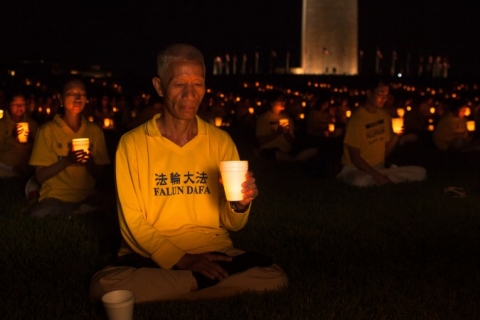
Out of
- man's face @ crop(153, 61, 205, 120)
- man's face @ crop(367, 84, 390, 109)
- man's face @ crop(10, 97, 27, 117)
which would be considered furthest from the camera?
man's face @ crop(10, 97, 27, 117)

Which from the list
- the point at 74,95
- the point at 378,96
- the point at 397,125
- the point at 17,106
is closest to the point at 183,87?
the point at 74,95

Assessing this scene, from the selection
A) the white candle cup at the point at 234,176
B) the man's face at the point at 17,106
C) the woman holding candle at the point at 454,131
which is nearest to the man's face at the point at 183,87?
the white candle cup at the point at 234,176

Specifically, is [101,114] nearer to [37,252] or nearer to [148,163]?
[37,252]

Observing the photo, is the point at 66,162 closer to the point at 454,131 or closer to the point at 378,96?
the point at 378,96

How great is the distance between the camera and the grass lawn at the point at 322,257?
3414 mm

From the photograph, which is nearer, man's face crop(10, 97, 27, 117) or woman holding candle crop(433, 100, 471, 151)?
man's face crop(10, 97, 27, 117)

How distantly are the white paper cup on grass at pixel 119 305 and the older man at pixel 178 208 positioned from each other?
19.9 inches

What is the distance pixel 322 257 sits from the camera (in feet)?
14.5

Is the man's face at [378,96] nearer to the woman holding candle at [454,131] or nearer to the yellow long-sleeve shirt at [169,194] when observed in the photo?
Result: the woman holding candle at [454,131]

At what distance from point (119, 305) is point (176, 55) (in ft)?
Answer: 4.28

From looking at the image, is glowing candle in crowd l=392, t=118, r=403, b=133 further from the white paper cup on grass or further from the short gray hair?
the white paper cup on grass

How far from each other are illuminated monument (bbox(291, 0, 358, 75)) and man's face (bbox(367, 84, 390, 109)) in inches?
1767

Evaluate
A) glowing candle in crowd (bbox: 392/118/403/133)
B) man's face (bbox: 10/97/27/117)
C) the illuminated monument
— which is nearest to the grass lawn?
man's face (bbox: 10/97/27/117)

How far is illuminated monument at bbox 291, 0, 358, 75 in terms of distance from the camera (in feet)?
167
